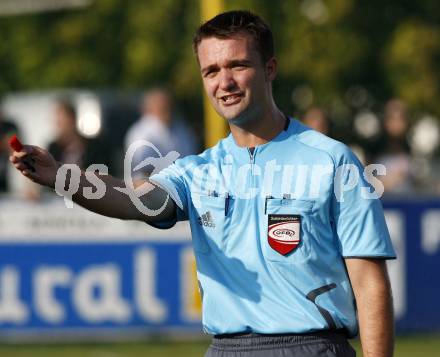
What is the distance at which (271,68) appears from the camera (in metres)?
5.15

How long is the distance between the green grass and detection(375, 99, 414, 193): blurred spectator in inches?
62.6

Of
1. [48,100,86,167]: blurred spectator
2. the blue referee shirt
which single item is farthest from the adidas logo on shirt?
[48,100,86,167]: blurred spectator

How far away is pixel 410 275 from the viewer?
1282 centimetres

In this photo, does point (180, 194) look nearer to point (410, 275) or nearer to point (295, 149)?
point (295, 149)

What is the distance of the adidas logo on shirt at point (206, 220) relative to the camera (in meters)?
5.09

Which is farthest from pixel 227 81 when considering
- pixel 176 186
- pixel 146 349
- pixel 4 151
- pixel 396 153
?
pixel 4 151

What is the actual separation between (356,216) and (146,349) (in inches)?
298

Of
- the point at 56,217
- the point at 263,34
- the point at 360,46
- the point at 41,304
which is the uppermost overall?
the point at 360,46

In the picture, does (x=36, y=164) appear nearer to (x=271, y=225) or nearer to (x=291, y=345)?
(x=271, y=225)

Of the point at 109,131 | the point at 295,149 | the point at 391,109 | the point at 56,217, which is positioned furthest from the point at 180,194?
the point at 109,131

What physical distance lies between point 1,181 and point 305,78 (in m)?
11.8

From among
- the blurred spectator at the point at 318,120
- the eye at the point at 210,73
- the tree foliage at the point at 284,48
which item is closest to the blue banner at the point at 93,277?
the blurred spectator at the point at 318,120

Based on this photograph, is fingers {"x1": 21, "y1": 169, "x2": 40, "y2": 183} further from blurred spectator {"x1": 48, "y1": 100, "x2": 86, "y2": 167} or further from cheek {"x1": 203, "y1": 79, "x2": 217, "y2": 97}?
blurred spectator {"x1": 48, "y1": 100, "x2": 86, "y2": 167}

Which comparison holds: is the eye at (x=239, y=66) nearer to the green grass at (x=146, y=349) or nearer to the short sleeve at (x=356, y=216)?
the short sleeve at (x=356, y=216)
